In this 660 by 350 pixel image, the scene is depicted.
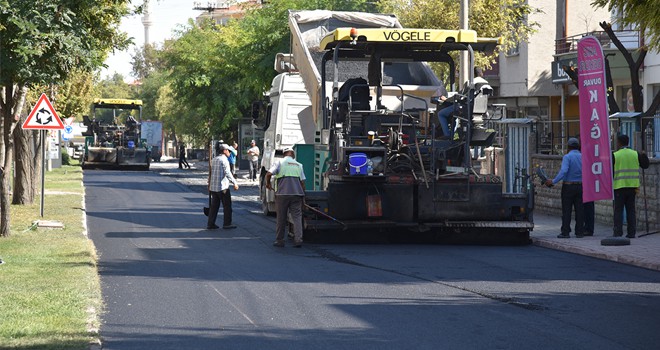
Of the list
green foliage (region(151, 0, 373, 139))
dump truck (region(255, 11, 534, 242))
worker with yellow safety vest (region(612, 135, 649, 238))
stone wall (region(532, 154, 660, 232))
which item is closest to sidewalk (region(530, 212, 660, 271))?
stone wall (region(532, 154, 660, 232))

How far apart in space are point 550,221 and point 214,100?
33.9m

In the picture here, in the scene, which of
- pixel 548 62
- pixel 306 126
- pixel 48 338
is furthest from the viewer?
pixel 548 62

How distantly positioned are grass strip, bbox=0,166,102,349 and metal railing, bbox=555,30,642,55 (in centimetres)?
1986

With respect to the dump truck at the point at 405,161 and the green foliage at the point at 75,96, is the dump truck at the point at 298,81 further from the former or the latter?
the green foliage at the point at 75,96

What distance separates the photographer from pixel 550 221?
23.5 meters

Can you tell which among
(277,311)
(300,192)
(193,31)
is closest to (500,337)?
(277,311)

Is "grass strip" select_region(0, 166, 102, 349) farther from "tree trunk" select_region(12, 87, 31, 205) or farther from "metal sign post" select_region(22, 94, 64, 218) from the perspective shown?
"tree trunk" select_region(12, 87, 31, 205)

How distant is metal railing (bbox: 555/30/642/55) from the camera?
3466 cm

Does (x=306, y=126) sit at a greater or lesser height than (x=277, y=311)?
greater

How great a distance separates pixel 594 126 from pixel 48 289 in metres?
9.47

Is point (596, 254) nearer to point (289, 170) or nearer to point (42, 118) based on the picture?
point (289, 170)

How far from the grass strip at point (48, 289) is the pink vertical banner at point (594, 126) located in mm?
7928

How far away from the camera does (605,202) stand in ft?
72.6

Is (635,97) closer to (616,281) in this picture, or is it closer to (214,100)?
(616,281)
